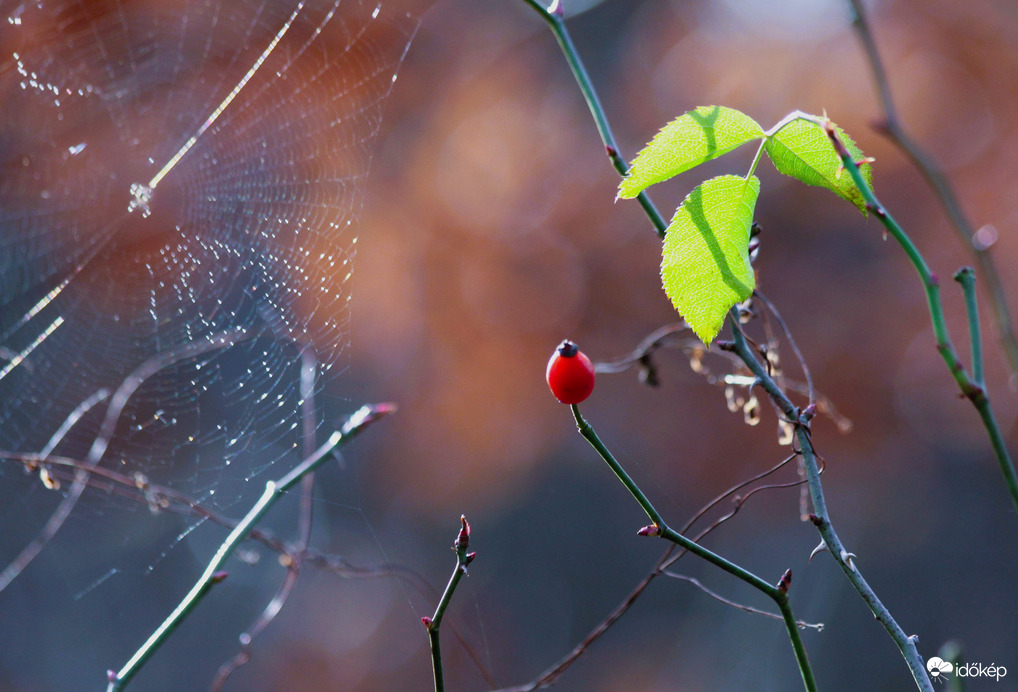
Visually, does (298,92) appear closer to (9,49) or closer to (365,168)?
(365,168)

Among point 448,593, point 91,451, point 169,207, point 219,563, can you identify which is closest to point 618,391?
point 169,207

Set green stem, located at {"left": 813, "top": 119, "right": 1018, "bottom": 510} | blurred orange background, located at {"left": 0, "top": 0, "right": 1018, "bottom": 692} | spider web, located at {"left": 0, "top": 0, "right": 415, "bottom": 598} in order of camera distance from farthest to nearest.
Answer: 1. blurred orange background, located at {"left": 0, "top": 0, "right": 1018, "bottom": 692}
2. spider web, located at {"left": 0, "top": 0, "right": 415, "bottom": 598}
3. green stem, located at {"left": 813, "top": 119, "right": 1018, "bottom": 510}

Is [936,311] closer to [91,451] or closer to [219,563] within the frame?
[219,563]

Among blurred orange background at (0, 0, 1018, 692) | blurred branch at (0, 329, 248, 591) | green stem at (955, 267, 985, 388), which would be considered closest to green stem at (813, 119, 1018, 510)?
green stem at (955, 267, 985, 388)

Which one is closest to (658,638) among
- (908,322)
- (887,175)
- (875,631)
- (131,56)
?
(875,631)

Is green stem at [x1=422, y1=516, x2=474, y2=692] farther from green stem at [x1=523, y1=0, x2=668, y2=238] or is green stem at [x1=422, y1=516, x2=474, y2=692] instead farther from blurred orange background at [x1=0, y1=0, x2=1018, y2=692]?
blurred orange background at [x1=0, y1=0, x2=1018, y2=692]

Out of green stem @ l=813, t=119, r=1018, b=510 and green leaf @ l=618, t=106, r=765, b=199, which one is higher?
green leaf @ l=618, t=106, r=765, b=199
